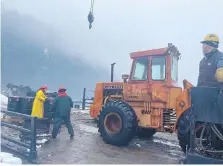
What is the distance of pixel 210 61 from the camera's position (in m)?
4.38

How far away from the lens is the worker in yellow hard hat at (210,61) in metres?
4.30

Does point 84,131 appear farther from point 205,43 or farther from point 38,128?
point 205,43

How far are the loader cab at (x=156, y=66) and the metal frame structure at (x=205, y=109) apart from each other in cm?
275

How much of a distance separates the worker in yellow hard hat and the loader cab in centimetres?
207

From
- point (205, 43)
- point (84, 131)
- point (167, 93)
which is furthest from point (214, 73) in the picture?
point (84, 131)

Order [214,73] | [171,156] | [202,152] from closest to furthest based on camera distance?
1. [202,152]
2. [214,73]
3. [171,156]

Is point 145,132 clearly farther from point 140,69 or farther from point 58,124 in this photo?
point 58,124

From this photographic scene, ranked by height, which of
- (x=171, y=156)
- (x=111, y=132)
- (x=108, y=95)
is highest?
(x=108, y=95)

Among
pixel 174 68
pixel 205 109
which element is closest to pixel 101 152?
pixel 174 68

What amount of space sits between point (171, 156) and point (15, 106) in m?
6.56

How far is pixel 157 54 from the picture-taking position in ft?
22.4

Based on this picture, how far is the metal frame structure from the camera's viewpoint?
11.9 feet

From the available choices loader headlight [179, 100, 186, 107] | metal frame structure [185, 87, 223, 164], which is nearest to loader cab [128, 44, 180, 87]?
loader headlight [179, 100, 186, 107]

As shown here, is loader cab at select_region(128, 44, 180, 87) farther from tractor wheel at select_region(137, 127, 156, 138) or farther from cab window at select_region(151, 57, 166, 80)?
tractor wheel at select_region(137, 127, 156, 138)
